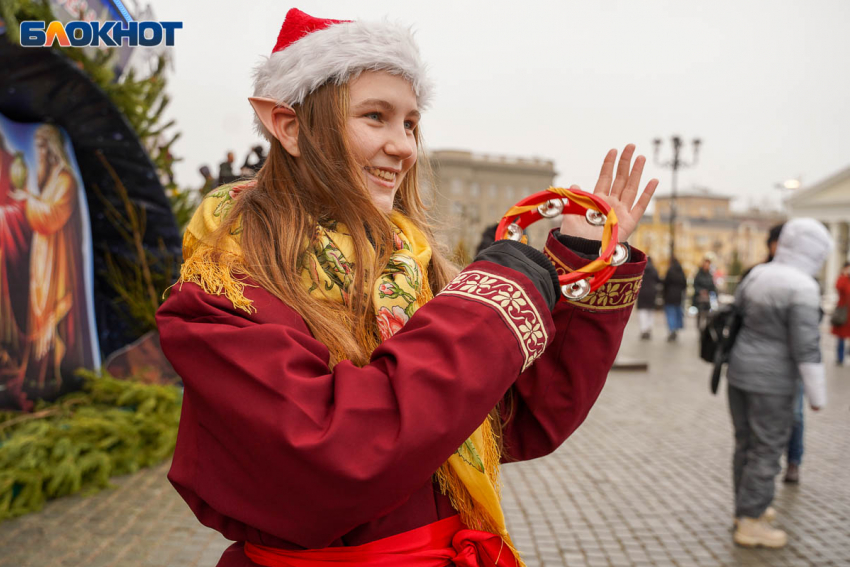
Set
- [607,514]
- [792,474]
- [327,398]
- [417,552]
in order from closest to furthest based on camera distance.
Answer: [327,398], [417,552], [607,514], [792,474]

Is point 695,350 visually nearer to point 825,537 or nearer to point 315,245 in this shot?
point 825,537

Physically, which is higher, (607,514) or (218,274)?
(218,274)

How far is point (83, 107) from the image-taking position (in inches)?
195

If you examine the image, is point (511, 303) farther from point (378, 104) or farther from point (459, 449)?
point (378, 104)

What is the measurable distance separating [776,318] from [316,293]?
3.95 meters

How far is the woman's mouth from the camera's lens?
146cm

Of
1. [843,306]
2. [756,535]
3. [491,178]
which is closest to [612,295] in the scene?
[756,535]

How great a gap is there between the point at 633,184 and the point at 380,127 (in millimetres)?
566

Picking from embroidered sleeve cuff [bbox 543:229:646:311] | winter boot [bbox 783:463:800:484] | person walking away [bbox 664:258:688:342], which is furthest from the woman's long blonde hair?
person walking away [bbox 664:258:688:342]

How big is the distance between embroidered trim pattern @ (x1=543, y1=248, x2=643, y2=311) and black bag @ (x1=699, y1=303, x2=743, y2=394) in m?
3.61

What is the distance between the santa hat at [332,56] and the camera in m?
1.41

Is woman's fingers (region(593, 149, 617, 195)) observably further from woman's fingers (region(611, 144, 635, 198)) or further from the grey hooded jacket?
the grey hooded jacket

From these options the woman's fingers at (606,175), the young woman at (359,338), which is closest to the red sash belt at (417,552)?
the young woman at (359,338)

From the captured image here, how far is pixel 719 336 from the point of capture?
16.0 feet
